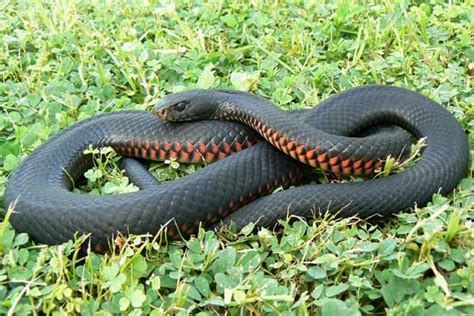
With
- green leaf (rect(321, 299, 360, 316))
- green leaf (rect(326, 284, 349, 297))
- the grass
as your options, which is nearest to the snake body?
the grass

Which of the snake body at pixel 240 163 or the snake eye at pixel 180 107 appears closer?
the snake body at pixel 240 163

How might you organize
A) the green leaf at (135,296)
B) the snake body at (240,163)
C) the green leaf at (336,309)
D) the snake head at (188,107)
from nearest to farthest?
the green leaf at (336,309) → the green leaf at (135,296) → the snake body at (240,163) → the snake head at (188,107)

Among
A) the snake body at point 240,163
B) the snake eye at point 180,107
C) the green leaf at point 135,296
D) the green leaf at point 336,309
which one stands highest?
the snake eye at point 180,107

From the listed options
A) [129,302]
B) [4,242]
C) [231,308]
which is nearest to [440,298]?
[231,308]

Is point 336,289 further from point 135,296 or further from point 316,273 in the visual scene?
point 135,296

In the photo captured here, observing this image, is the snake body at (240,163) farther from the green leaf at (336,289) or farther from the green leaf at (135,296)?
the green leaf at (336,289)

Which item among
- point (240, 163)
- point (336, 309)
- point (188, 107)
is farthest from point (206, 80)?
point (336, 309)

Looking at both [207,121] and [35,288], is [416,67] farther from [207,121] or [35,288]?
[35,288]

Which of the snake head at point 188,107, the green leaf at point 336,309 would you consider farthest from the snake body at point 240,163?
the green leaf at point 336,309
